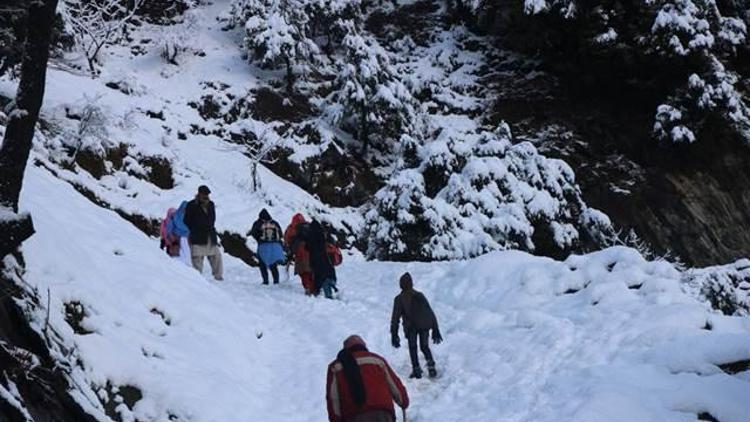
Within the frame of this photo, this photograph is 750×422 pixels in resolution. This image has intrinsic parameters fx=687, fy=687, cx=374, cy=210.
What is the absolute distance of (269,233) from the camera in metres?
13.9

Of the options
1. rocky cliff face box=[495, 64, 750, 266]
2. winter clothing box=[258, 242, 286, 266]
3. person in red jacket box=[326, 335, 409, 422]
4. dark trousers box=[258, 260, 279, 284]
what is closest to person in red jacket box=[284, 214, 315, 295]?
winter clothing box=[258, 242, 286, 266]

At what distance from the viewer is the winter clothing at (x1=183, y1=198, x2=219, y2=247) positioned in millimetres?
12555

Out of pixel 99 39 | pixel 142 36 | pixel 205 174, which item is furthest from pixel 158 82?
pixel 99 39

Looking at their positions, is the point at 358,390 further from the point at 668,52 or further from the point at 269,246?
the point at 668,52

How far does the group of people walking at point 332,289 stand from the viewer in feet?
17.6

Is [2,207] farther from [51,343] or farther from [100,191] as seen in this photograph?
[100,191]

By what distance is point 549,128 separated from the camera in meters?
28.6

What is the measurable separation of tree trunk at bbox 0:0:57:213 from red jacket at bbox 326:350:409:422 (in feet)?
9.49

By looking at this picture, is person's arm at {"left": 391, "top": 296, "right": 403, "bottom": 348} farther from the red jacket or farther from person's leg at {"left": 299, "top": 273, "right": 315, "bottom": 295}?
person's leg at {"left": 299, "top": 273, "right": 315, "bottom": 295}

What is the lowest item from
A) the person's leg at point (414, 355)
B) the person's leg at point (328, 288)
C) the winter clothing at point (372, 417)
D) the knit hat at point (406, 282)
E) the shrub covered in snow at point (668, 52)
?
the person's leg at point (328, 288)

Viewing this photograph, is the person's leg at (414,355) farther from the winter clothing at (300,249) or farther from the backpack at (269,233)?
the backpack at (269,233)

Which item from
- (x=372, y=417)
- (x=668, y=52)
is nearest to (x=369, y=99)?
(x=668, y=52)

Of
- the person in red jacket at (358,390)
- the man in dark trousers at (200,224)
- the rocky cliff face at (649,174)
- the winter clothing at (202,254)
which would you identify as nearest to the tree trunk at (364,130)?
the rocky cliff face at (649,174)

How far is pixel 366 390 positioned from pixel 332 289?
25.6ft
